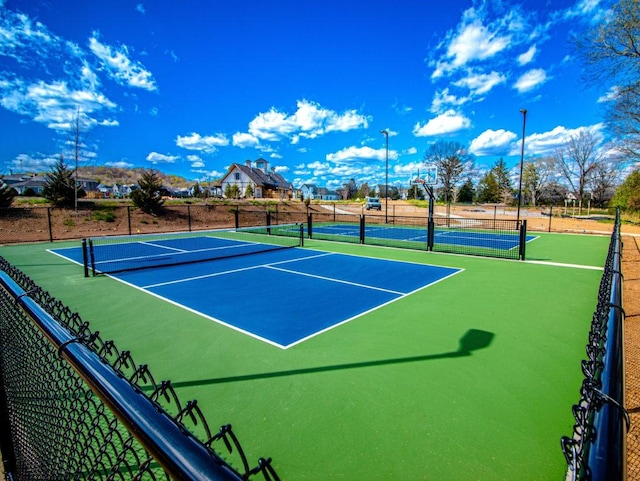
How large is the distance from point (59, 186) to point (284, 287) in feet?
76.0

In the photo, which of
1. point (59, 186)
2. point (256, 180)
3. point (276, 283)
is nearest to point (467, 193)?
point (256, 180)

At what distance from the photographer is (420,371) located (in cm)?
441

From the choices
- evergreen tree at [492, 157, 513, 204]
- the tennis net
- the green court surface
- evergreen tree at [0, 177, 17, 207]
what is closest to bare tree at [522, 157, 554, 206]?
evergreen tree at [492, 157, 513, 204]

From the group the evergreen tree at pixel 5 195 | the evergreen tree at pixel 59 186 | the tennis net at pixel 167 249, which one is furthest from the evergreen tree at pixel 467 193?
the evergreen tree at pixel 5 195

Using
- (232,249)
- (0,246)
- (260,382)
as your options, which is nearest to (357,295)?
(260,382)

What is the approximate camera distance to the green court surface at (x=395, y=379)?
119 inches

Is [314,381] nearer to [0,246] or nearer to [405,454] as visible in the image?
[405,454]

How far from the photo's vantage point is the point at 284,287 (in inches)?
337

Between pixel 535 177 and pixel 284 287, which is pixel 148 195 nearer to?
pixel 284 287

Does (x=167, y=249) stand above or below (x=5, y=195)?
below

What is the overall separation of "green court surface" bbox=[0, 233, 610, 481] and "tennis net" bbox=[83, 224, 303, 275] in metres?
3.47

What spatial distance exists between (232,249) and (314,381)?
1141cm

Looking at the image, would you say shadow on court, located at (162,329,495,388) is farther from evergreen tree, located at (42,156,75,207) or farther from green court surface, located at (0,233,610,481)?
evergreen tree, located at (42,156,75,207)

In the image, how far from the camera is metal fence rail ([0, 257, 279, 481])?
83cm
